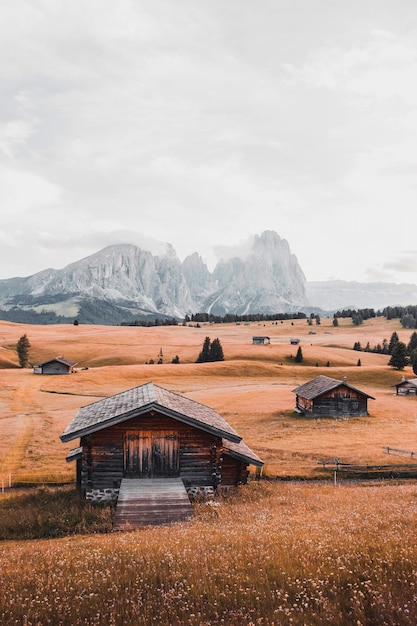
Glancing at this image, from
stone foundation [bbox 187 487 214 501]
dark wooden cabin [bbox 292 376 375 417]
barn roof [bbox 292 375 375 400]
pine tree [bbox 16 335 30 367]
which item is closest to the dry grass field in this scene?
pine tree [bbox 16 335 30 367]

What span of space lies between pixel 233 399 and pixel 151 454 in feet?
166

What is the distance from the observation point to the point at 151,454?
24.1 m

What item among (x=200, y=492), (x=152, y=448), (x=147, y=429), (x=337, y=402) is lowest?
(x=337, y=402)

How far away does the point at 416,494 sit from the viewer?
2417 centimetres

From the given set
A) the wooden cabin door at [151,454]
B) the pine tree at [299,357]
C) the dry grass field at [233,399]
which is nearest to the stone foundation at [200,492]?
the wooden cabin door at [151,454]

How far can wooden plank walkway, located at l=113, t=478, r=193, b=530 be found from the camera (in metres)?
17.4

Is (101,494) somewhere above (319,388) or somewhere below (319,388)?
above

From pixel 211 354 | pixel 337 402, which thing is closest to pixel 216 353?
pixel 211 354

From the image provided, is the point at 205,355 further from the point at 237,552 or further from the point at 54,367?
the point at 237,552

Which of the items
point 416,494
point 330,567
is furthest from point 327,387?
point 330,567

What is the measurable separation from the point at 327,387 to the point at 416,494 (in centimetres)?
4119

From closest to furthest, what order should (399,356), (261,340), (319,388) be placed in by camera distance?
(319,388)
(399,356)
(261,340)

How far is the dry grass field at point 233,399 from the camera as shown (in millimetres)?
39812

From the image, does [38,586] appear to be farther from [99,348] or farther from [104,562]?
[99,348]
